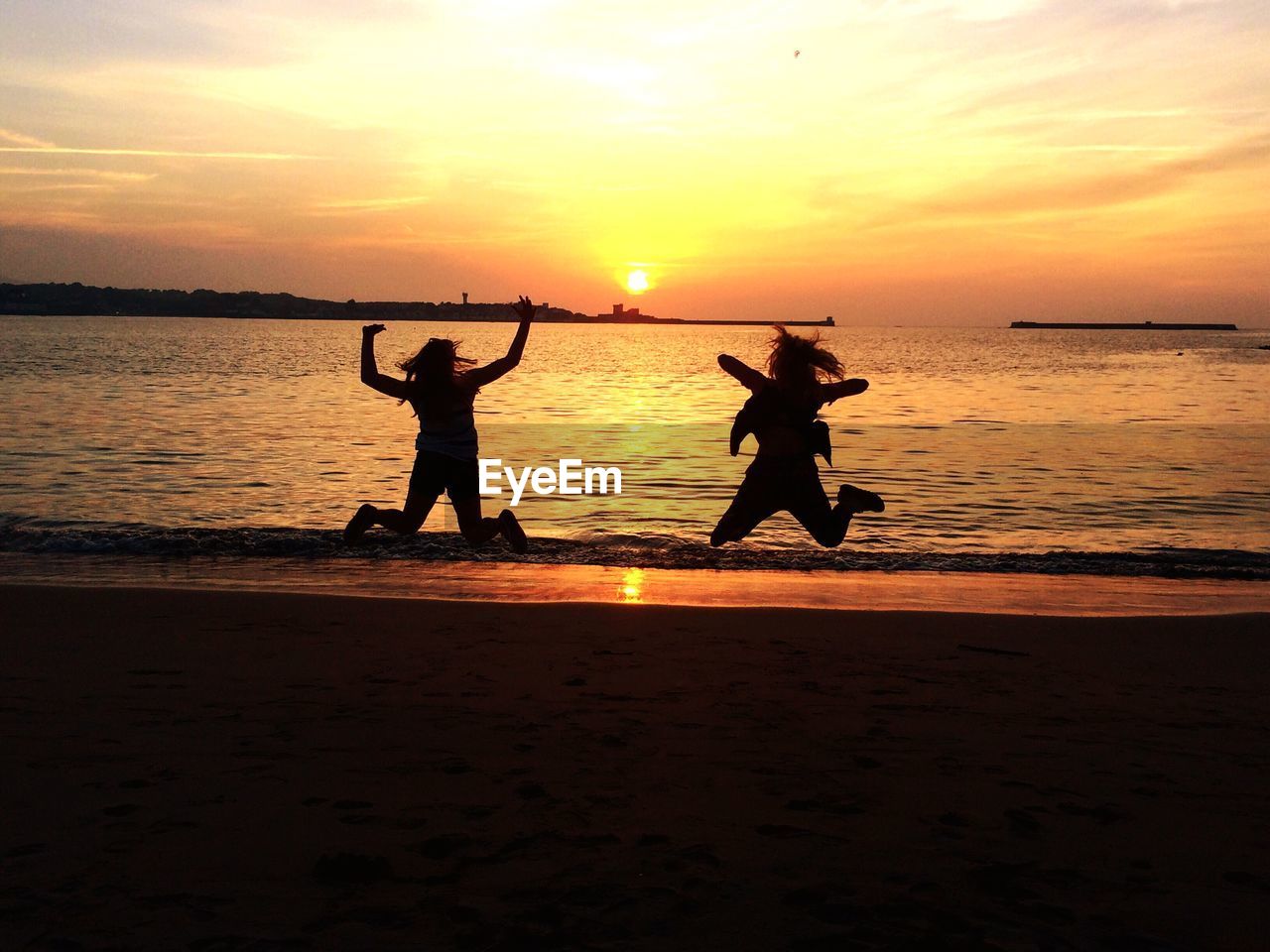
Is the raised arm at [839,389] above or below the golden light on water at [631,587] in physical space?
above

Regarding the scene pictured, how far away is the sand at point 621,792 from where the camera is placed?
13.6 feet

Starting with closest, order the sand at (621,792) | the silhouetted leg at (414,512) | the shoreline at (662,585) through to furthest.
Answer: the sand at (621,792), the silhouetted leg at (414,512), the shoreline at (662,585)

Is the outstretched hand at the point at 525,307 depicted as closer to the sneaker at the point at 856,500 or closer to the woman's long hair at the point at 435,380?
the woman's long hair at the point at 435,380

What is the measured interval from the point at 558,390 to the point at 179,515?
32.5m

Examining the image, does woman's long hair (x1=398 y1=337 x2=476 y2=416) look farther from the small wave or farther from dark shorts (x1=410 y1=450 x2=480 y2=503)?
the small wave

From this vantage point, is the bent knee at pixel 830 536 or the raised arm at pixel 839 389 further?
the bent knee at pixel 830 536

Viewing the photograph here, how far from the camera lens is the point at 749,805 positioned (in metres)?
5.24

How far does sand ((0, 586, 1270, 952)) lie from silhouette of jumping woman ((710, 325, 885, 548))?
105 cm

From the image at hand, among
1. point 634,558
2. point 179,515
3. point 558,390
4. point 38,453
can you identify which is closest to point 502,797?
point 634,558

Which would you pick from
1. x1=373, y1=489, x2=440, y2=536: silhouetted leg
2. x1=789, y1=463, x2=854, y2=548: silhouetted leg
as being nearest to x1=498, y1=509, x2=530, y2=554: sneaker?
x1=373, y1=489, x2=440, y2=536: silhouetted leg

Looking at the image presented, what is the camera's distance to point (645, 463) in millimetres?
24109

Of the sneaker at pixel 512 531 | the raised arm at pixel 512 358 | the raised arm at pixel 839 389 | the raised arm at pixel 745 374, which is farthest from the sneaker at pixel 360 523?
the raised arm at pixel 839 389

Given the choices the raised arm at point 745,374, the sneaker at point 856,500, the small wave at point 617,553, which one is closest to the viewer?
the raised arm at point 745,374

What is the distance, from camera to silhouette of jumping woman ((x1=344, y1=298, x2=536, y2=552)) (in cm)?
872
